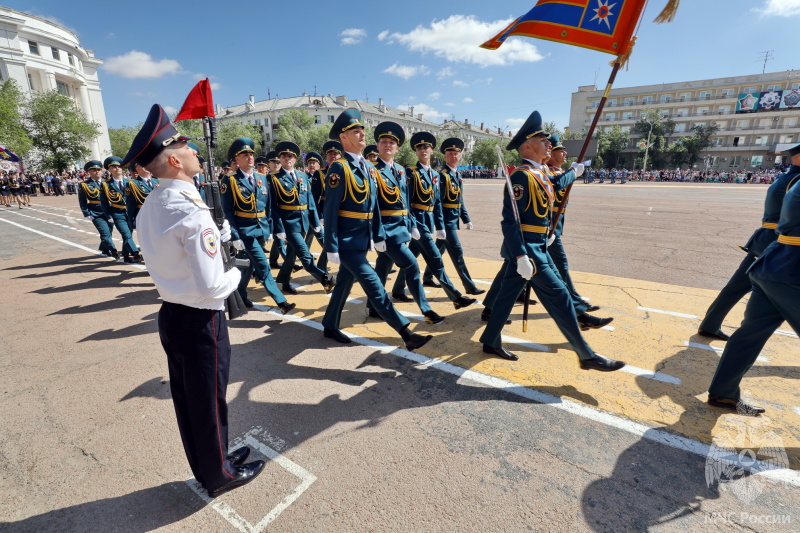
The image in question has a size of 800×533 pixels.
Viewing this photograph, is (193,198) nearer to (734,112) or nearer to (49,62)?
(49,62)

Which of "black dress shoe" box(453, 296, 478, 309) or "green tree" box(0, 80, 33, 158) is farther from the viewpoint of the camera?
"green tree" box(0, 80, 33, 158)

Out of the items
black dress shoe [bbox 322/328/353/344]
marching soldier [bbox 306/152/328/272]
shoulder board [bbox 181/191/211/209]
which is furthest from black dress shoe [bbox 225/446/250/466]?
marching soldier [bbox 306/152/328/272]

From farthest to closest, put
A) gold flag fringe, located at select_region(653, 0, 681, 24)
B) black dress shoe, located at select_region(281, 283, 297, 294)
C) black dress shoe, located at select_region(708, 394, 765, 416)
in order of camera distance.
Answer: black dress shoe, located at select_region(281, 283, 297, 294) → gold flag fringe, located at select_region(653, 0, 681, 24) → black dress shoe, located at select_region(708, 394, 765, 416)

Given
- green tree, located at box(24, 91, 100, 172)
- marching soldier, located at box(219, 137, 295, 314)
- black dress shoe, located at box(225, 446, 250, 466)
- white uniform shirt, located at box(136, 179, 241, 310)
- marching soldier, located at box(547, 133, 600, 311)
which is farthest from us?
green tree, located at box(24, 91, 100, 172)

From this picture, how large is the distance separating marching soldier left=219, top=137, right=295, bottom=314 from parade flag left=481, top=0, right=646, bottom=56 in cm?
350

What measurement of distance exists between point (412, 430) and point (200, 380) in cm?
146

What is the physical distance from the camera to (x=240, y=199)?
540 centimetres

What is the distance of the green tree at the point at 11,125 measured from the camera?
29.9 m

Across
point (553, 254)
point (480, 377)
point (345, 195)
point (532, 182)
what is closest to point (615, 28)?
point (532, 182)

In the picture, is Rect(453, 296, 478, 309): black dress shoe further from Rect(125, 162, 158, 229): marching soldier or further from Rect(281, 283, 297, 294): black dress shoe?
Rect(125, 162, 158, 229): marching soldier

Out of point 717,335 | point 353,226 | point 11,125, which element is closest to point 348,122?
point 353,226

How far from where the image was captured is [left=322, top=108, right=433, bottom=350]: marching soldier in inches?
151

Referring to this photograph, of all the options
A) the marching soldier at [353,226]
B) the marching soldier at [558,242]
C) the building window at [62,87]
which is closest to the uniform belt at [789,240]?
the marching soldier at [558,242]

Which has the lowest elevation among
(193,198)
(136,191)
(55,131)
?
(136,191)
